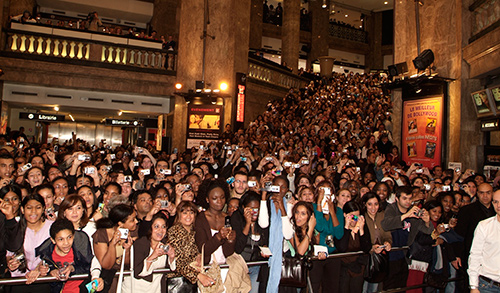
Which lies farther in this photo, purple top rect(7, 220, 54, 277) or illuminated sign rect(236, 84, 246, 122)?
illuminated sign rect(236, 84, 246, 122)

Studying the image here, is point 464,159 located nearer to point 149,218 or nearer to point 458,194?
point 458,194

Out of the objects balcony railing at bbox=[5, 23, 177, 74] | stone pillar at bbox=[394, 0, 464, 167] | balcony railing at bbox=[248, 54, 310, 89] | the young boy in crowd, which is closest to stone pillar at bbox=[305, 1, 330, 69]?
balcony railing at bbox=[248, 54, 310, 89]

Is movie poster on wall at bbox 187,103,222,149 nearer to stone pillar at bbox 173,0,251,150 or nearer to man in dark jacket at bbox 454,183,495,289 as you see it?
stone pillar at bbox 173,0,251,150

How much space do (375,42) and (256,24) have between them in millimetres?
17319

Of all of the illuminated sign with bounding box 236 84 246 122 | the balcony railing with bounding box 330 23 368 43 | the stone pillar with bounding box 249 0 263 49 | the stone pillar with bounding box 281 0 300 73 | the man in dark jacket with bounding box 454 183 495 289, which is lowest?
the man in dark jacket with bounding box 454 183 495 289

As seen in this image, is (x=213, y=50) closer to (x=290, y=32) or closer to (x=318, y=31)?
(x=290, y=32)

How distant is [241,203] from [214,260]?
0.86m

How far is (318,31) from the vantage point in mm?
39562

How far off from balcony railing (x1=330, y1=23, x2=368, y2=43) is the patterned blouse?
43400mm

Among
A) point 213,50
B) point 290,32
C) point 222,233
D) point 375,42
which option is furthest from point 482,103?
point 375,42

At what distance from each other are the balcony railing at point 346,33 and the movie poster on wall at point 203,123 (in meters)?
31.2

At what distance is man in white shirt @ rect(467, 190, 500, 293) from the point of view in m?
4.40

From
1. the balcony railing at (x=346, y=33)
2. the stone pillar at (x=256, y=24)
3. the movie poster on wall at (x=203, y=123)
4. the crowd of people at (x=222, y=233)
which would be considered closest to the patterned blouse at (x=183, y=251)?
the crowd of people at (x=222, y=233)

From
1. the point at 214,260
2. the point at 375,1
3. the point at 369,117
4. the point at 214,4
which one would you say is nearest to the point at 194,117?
the point at 214,4
